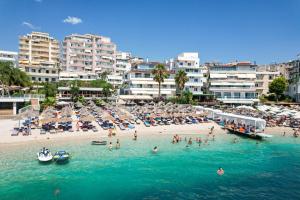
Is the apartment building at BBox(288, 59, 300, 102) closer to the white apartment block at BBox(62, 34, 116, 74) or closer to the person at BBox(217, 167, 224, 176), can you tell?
the white apartment block at BBox(62, 34, 116, 74)

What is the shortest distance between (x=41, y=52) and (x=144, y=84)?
49.6 m

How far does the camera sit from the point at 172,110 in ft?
191

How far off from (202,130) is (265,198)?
82.8 feet

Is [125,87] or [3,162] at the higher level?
[125,87]

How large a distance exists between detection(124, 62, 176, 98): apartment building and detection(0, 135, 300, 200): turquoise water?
3978cm

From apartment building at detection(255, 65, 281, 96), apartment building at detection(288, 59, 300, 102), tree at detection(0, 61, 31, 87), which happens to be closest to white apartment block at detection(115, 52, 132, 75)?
tree at detection(0, 61, 31, 87)

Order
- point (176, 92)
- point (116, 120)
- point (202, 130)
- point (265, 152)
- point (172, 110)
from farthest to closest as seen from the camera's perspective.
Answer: point (176, 92) < point (172, 110) < point (116, 120) < point (202, 130) < point (265, 152)

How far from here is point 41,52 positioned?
105 metres

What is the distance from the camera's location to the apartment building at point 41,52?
87381mm

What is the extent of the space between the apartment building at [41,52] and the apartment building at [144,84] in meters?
25.2

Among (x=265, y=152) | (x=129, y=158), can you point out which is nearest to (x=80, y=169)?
(x=129, y=158)

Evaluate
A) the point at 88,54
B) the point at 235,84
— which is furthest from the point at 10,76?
the point at 235,84

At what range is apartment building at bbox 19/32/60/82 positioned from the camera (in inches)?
3440

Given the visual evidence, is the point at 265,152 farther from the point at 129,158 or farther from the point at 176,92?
the point at 176,92
